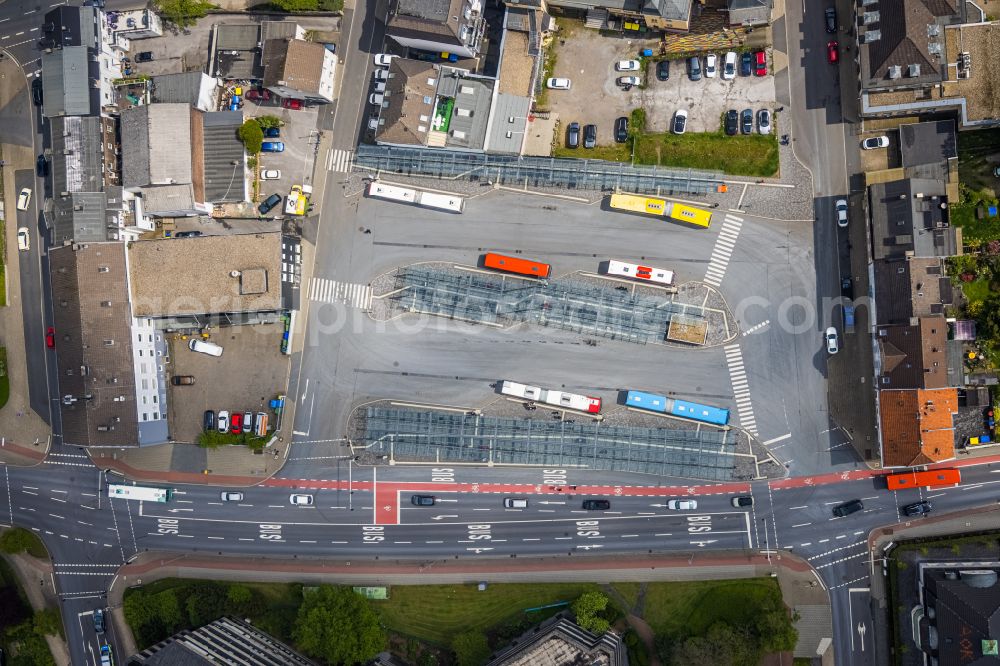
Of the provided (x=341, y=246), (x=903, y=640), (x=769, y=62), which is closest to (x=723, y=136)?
(x=769, y=62)

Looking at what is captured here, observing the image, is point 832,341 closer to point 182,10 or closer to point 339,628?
point 339,628

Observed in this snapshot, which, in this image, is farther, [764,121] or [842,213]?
[764,121]

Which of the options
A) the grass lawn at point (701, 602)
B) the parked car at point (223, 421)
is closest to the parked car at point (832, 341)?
the grass lawn at point (701, 602)

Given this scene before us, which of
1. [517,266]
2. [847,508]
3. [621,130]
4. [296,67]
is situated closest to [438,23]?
[296,67]

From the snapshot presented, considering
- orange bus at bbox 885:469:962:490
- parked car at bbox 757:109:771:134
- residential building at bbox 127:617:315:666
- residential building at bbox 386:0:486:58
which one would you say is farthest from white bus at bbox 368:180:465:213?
orange bus at bbox 885:469:962:490

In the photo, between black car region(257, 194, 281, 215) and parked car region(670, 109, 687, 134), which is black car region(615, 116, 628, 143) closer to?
parked car region(670, 109, 687, 134)

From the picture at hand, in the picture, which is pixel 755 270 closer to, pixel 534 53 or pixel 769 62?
pixel 769 62
